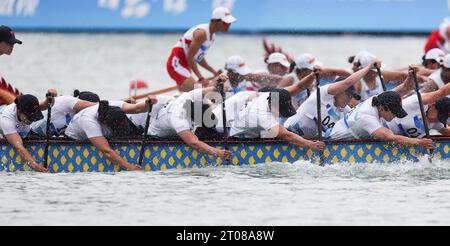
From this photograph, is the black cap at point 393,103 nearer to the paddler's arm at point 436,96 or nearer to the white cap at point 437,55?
the paddler's arm at point 436,96

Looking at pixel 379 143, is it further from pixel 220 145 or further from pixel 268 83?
pixel 268 83

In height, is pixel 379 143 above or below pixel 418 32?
below

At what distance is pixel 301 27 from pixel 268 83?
18.8 metres

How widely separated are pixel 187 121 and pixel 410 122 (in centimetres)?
236

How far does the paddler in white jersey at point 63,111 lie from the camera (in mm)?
12797

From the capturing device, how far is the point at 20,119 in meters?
12.5

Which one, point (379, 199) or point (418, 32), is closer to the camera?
point (379, 199)

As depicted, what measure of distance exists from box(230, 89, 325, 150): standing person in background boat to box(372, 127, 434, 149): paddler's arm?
0.60m

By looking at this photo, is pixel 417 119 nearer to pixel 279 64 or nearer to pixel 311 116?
pixel 311 116

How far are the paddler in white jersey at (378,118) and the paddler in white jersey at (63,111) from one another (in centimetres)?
278

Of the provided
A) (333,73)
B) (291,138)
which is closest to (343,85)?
(291,138)

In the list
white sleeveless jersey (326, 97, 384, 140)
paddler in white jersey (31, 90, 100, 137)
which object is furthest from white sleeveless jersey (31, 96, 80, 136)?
white sleeveless jersey (326, 97, 384, 140)
